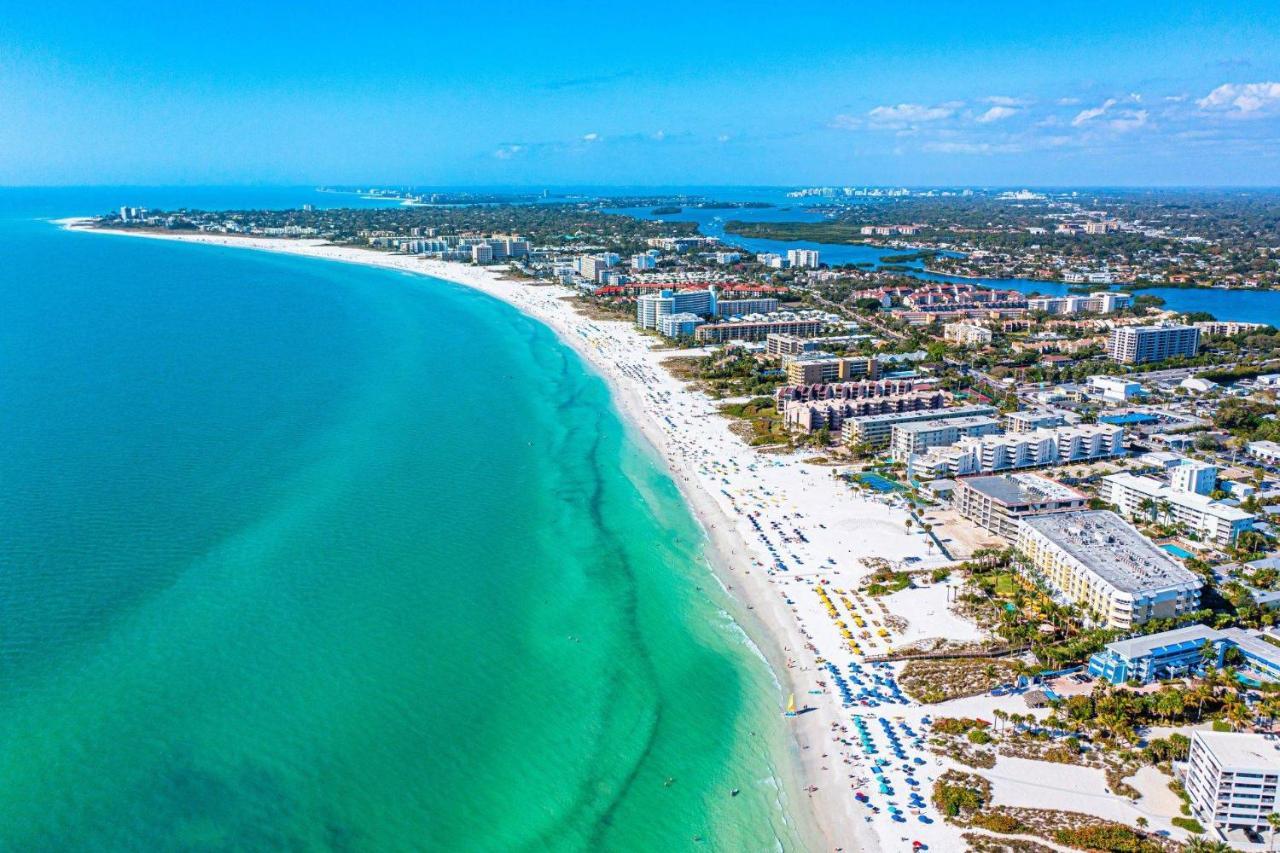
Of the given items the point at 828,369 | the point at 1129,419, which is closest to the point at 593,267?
the point at 828,369

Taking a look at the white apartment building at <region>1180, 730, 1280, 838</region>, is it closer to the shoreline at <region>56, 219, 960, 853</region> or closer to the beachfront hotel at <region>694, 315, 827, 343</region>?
the shoreline at <region>56, 219, 960, 853</region>

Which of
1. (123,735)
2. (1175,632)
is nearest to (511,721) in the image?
(123,735)

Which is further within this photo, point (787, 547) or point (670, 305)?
point (670, 305)

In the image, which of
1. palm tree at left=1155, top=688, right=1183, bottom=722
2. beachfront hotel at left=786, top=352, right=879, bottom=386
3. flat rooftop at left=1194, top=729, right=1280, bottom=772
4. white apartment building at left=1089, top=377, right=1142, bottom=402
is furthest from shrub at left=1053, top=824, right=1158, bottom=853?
white apartment building at left=1089, top=377, right=1142, bottom=402

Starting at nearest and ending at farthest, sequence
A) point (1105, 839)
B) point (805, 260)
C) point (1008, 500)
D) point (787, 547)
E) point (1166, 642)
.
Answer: point (1105, 839) < point (1166, 642) < point (787, 547) < point (1008, 500) < point (805, 260)

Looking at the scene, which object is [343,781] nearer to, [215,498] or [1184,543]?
[215,498]

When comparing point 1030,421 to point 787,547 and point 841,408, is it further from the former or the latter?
point 787,547
